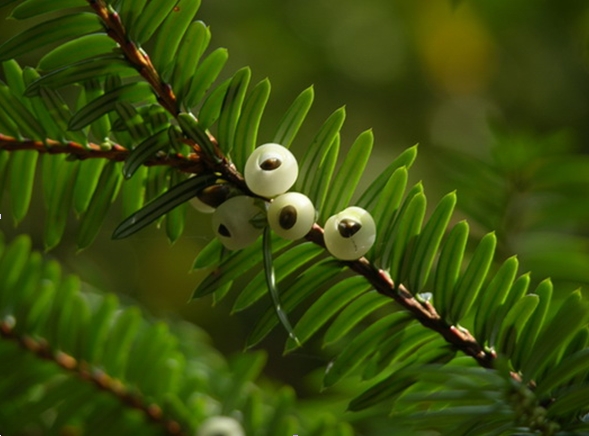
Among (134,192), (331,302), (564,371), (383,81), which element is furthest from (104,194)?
(383,81)

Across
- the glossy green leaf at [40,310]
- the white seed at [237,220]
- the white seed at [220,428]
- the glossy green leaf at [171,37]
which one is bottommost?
the glossy green leaf at [40,310]

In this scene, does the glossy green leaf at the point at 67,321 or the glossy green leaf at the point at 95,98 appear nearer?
the glossy green leaf at the point at 95,98

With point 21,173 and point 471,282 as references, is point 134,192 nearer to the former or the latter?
point 21,173

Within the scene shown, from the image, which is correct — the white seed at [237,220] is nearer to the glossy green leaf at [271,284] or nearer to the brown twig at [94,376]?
the glossy green leaf at [271,284]

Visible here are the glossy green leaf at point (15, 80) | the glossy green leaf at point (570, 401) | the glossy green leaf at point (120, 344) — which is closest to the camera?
the glossy green leaf at point (570, 401)

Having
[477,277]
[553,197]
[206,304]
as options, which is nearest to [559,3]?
[553,197]

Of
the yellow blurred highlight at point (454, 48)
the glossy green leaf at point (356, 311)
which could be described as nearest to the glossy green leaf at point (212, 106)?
the glossy green leaf at point (356, 311)
